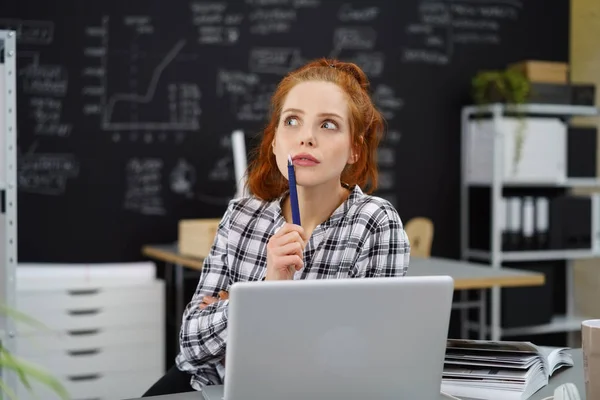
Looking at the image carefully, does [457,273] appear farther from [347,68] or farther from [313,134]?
[313,134]

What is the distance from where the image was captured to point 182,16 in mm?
4160

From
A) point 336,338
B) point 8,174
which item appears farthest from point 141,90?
point 336,338

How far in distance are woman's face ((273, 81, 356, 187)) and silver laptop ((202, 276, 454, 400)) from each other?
434 mm

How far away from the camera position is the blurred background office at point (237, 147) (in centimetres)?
355

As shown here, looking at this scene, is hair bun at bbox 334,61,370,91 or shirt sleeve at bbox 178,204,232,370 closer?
shirt sleeve at bbox 178,204,232,370

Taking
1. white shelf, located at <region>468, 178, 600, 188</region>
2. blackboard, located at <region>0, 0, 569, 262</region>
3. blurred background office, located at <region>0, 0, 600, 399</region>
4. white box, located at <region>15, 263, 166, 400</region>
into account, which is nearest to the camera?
white box, located at <region>15, 263, 166, 400</region>

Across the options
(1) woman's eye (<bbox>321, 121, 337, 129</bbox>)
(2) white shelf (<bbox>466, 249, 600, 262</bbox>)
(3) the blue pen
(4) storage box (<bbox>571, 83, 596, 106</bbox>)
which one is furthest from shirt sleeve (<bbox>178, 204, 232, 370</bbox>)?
(4) storage box (<bbox>571, 83, 596, 106</bbox>)

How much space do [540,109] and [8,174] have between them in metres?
3.01

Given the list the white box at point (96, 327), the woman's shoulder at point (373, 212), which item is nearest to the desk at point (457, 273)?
the white box at point (96, 327)

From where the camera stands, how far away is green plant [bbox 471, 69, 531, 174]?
439 cm

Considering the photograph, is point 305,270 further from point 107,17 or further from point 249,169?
point 107,17

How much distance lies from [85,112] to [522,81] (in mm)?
2311

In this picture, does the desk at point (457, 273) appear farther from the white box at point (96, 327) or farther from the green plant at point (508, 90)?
the green plant at point (508, 90)

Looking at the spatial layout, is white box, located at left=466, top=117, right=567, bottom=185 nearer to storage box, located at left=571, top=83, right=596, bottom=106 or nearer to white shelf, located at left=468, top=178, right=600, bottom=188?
white shelf, located at left=468, top=178, right=600, bottom=188
